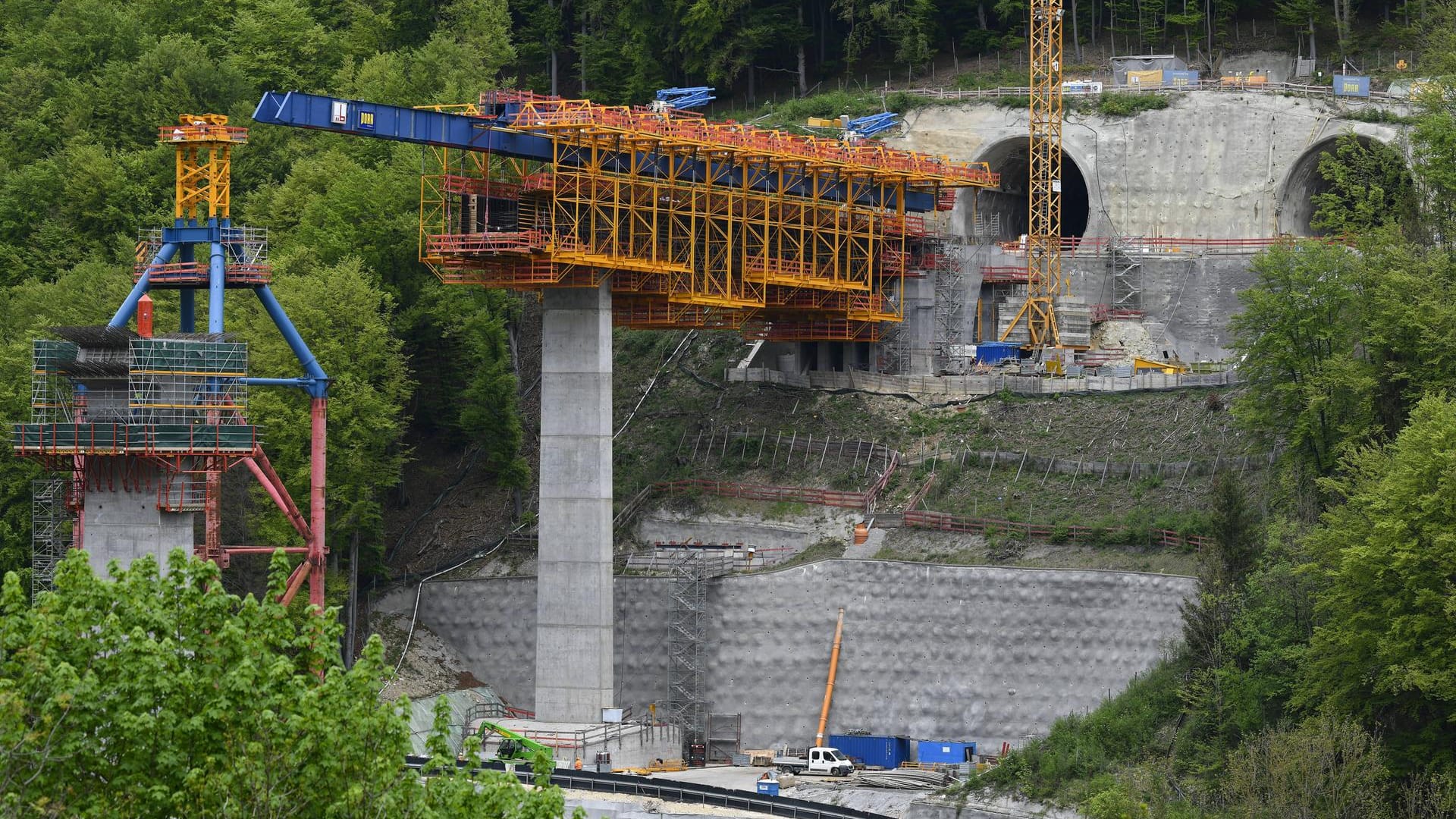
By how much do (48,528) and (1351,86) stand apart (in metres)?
52.9

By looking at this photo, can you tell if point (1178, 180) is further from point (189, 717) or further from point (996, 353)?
point (189, 717)

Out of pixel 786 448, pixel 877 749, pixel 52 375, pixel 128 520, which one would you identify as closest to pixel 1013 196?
pixel 786 448

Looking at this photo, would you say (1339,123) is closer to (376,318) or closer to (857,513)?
(857,513)

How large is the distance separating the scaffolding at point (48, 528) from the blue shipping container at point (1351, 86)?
168ft

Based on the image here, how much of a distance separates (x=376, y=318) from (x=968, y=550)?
20411mm

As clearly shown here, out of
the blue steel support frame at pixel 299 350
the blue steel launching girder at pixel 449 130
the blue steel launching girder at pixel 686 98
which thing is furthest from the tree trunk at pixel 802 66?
the blue steel support frame at pixel 299 350

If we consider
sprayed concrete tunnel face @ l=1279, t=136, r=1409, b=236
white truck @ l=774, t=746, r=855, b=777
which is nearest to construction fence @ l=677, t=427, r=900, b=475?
white truck @ l=774, t=746, r=855, b=777

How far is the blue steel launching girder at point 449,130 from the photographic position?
65250 mm

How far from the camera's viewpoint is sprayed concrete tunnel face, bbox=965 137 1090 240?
94.1 meters

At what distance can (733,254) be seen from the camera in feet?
251

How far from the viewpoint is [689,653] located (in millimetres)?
74125

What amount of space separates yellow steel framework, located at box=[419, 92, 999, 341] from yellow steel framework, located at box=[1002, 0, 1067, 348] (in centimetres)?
335

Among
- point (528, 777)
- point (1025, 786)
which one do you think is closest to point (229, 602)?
point (528, 777)

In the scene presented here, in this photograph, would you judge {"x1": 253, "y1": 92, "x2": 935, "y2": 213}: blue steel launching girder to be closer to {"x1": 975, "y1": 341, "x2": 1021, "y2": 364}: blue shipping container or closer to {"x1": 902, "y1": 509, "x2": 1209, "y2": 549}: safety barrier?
{"x1": 902, "y1": 509, "x2": 1209, "y2": 549}: safety barrier
